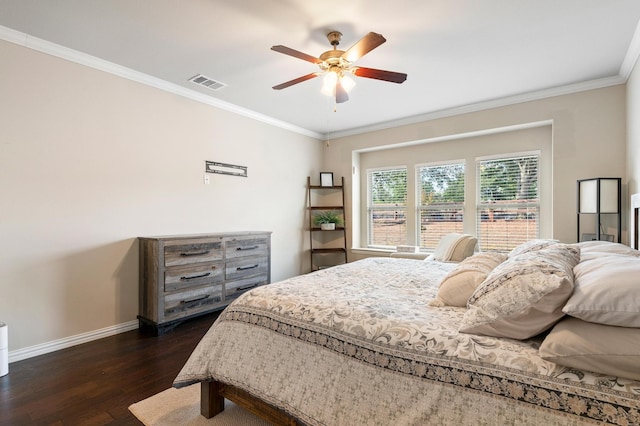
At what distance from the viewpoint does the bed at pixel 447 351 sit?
99 cm

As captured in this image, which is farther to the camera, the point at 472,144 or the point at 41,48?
the point at 472,144

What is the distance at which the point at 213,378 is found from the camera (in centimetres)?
178

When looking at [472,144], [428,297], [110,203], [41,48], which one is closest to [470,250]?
[472,144]

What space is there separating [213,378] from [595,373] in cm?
173

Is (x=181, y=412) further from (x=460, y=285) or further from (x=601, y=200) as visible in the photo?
(x=601, y=200)

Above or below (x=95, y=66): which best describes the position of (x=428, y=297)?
below

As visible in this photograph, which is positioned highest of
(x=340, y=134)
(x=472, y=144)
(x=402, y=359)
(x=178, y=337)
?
(x=340, y=134)

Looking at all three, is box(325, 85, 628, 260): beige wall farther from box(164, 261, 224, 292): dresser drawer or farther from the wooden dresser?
box(164, 261, 224, 292): dresser drawer

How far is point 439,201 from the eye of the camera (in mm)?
5000

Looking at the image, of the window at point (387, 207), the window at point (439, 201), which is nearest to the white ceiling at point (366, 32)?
the window at point (439, 201)

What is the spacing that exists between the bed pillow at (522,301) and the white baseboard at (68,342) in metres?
3.36

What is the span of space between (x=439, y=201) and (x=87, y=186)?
4.60 meters

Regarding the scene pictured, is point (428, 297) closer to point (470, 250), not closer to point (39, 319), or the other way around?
point (470, 250)

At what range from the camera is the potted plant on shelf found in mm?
5406
